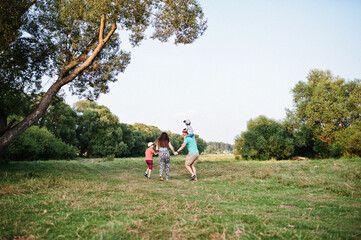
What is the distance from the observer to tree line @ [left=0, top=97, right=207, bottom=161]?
85.5 feet

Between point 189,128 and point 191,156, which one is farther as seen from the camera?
point 189,128

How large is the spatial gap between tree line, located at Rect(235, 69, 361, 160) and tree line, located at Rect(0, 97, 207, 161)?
2442 cm

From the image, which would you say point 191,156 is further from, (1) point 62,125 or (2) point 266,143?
(1) point 62,125

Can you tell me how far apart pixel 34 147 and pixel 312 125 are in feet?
120

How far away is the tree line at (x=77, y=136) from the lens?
85.5 ft

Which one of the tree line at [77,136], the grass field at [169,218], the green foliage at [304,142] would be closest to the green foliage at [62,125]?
the tree line at [77,136]

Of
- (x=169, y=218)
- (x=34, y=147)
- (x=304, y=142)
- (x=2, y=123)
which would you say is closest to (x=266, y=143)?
(x=304, y=142)

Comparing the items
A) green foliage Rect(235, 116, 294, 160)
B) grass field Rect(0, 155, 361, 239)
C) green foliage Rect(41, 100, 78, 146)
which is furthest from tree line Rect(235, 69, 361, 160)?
green foliage Rect(41, 100, 78, 146)

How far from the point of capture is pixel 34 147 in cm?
2455

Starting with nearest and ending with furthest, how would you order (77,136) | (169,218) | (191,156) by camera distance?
(169,218), (191,156), (77,136)

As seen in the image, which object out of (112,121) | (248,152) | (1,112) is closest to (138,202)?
(1,112)

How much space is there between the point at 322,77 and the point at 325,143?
1197 centimetres

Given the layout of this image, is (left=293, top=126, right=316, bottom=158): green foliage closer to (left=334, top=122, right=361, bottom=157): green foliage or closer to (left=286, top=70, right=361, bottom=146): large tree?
(left=286, top=70, right=361, bottom=146): large tree

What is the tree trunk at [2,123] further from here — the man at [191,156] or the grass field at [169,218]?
the man at [191,156]
